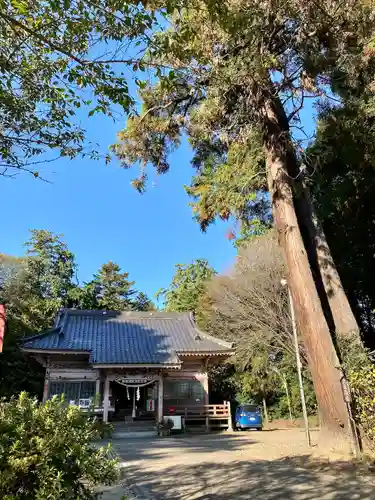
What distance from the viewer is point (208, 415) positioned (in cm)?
1931

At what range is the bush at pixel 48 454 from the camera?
3334mm

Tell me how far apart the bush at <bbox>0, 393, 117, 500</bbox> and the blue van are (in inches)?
669

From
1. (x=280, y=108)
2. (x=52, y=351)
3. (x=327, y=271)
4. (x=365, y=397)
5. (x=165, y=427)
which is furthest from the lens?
(x=52, y=351)

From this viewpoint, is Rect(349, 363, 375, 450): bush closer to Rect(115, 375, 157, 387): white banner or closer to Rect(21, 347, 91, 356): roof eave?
Rect(115, 375, 157, 387): white banner

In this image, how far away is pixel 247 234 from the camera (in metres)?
25.4

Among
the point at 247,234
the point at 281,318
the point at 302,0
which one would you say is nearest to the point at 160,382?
the point at 281,318

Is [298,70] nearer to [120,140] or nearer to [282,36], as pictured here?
[282,36]

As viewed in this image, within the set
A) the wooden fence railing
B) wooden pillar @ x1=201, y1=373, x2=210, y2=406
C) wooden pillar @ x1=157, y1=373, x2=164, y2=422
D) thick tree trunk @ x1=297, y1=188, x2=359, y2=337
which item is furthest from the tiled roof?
thick tree trunk @ x1=297, y1=188, x2=359, y2=337

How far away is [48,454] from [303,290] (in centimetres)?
775

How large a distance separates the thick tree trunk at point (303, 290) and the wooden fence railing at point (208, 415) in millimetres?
10538

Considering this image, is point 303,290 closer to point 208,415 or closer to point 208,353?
point 208,353

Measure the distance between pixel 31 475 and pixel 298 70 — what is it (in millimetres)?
11060

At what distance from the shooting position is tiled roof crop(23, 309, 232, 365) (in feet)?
60.5

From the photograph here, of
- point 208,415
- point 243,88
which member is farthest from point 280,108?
point 208,415
